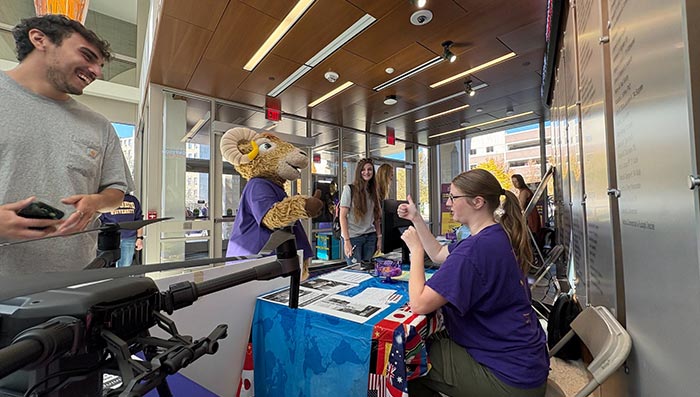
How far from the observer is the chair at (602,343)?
83 cm

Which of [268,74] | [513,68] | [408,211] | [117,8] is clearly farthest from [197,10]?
→ [117,8]

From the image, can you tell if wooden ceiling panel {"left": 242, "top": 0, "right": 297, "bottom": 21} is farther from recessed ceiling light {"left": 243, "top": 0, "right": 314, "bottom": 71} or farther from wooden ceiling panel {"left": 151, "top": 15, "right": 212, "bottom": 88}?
wooden ceiling panel {"left": 151, "top": 15, "right": 212, "bottom": 88}

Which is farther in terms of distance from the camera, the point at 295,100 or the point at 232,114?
the point at 232,114

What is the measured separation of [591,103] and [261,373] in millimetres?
1839

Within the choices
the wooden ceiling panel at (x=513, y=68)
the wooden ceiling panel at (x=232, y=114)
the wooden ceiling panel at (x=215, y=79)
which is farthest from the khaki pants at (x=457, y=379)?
the wooden ceiling panel at (x=232, y=114)

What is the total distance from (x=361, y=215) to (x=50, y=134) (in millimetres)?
2410

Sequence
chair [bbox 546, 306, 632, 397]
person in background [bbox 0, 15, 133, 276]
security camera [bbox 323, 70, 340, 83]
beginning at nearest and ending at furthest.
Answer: chair [bbox 546, 306, 632, 397] < person in background [bbox 0, 15, 133, 276] < security camera [bbox 323, 70, 340, 83]

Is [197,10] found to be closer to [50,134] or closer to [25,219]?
[50,134]

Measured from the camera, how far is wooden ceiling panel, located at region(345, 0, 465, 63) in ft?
8.94

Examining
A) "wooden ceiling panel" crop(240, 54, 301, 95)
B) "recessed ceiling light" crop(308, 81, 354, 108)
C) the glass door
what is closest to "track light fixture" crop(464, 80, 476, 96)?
"recessed ceiling light" crop(308, 81, 354, 108)

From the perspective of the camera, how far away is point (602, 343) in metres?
0.96

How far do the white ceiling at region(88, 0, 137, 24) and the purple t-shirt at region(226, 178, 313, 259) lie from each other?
19.8ft

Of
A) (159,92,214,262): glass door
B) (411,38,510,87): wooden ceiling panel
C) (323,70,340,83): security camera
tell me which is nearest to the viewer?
(411,38,510,87): wooden ceiling panel

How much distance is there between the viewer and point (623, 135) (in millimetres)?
888
